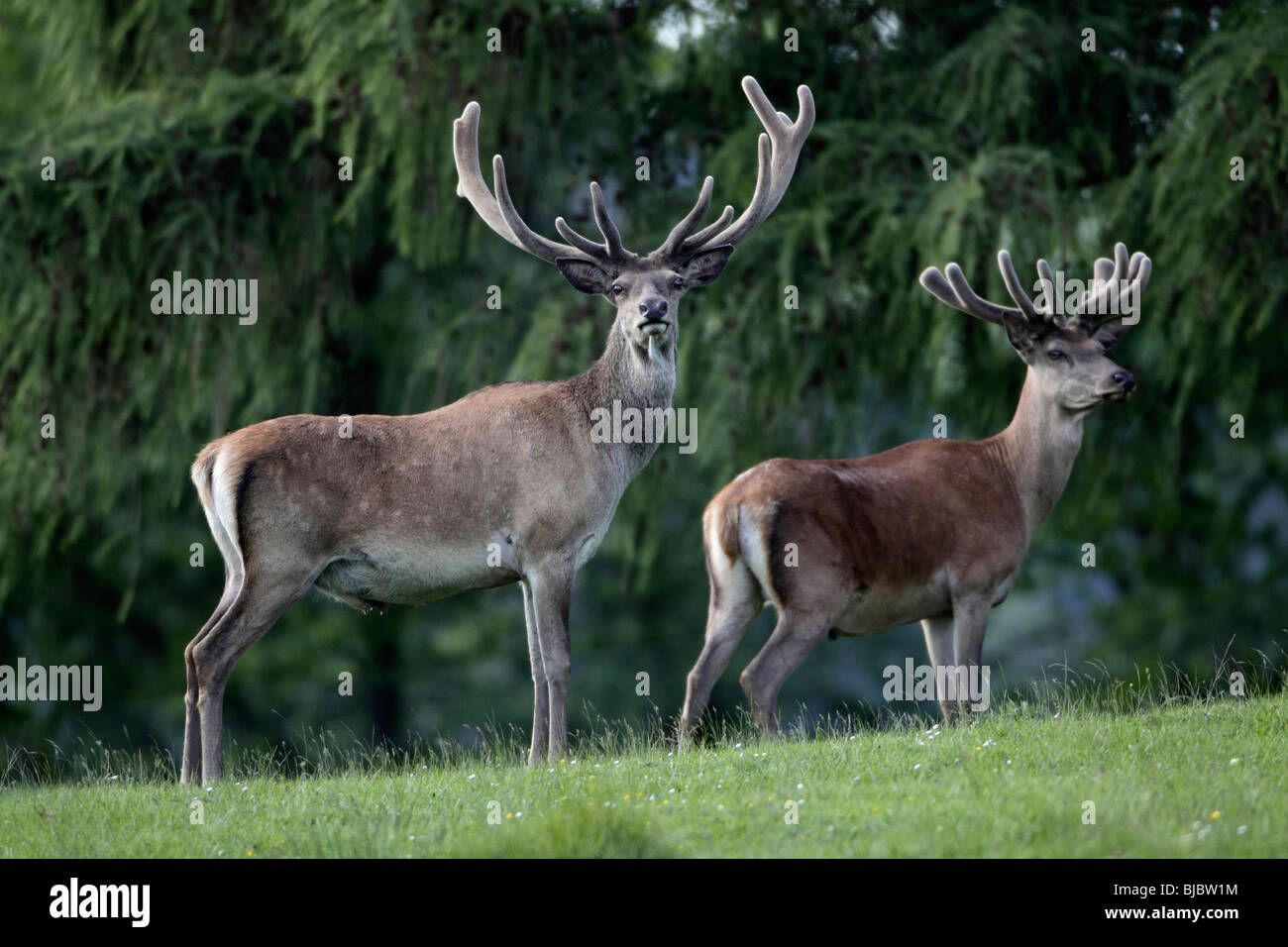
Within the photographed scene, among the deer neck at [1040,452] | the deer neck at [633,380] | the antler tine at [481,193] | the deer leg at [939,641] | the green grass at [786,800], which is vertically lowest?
the green grass at [786,800]

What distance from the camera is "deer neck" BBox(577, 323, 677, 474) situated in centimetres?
792

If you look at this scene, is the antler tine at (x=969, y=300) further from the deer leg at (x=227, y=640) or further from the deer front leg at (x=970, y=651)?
the deer leg at (x=227, y=640)

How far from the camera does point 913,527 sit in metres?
8.18

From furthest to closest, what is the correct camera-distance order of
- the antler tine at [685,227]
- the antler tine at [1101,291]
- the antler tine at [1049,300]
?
the antler tine at [1101,291] → the antler tine at [1049,300] → the antler tine at [685,227]

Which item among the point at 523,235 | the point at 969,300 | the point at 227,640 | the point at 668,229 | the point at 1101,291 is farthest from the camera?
the point at 668,229

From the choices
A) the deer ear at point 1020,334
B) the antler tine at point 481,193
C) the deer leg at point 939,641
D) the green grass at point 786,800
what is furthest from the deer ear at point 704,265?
the green grass at point 786,800

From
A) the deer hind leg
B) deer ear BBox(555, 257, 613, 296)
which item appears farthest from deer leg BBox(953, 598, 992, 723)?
the deer hind leg

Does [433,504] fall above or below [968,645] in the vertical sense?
above

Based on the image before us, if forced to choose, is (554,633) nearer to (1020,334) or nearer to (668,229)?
(1020,334)

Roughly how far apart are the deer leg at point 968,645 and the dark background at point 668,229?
2.31 meters

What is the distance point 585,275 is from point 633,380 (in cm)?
55

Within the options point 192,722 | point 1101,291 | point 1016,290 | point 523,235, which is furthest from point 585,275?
point 1101,291

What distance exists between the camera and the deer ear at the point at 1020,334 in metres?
8.61

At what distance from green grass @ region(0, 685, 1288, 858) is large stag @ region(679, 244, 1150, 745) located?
0.54m
